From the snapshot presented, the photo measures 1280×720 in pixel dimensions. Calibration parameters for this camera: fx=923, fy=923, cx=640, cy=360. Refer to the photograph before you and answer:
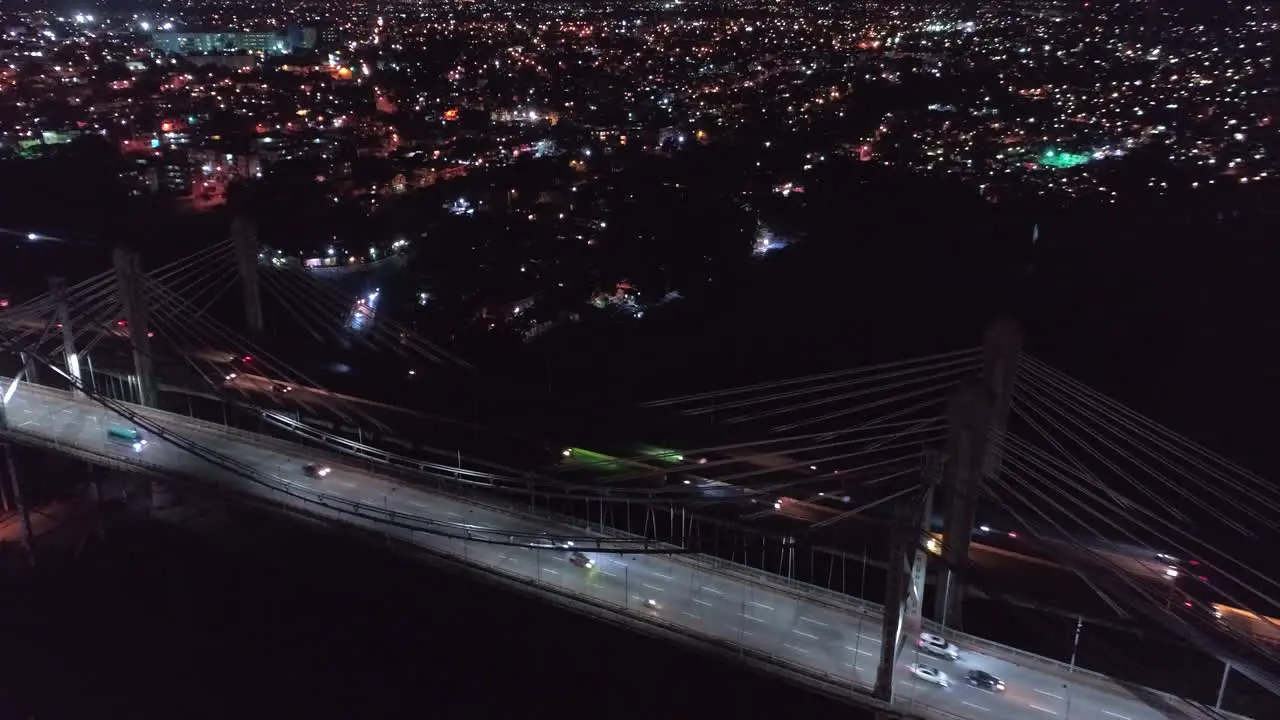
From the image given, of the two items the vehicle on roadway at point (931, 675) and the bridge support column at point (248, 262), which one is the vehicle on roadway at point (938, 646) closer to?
the vehicle on roadway at point (931, 675)

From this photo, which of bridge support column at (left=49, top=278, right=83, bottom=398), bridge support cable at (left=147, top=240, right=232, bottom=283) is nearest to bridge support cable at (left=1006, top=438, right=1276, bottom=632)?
bridge support column at (left=49, top=278, right=83, bottom=398)

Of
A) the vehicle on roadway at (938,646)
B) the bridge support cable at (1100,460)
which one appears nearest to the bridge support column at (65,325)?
the vehicle on roadway at (938,646)

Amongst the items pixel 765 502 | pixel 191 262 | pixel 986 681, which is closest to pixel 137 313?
pixel 191 262

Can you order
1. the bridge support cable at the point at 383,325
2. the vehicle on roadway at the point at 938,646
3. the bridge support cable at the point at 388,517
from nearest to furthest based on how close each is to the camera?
the vehicle on roadway at the point at 938,646 → the bridge support cable at the point at 388,517 → the bridge support cable at the point at 383,325

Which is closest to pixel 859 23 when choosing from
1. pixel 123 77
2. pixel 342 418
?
pixel 123 77

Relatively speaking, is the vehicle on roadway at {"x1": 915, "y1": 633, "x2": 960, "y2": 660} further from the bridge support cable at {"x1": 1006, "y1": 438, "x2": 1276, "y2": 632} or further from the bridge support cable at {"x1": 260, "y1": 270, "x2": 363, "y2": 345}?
the bridge support cable at {"x1": 260, "y1": 270, "x2": 363, "y2": 345}

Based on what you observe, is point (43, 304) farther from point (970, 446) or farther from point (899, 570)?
point (970, 446)

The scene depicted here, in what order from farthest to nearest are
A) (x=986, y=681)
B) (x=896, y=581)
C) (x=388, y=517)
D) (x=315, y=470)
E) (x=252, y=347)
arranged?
1. (x=252, y=347)
2. (x=315, y=470)
3. (x=388, y=517)
4. (x=986, y=681)
5. (x=896, y=581)
